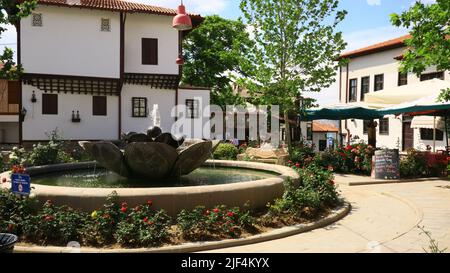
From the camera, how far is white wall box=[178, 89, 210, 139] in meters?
25.2

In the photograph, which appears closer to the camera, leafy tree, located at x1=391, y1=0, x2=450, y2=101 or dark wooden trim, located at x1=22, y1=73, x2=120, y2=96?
leafy tree, located at x1=391, y1=0, x2=450, y2=101

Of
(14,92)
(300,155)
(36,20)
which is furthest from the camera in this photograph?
(36,20)

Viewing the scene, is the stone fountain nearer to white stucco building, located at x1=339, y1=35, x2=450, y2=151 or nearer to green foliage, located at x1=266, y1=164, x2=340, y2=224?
green foliage, located at x1=266, y1=164, x2=340, y2=224

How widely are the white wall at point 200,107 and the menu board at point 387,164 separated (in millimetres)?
14601

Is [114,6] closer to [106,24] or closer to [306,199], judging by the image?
[106,24]

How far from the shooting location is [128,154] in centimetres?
795

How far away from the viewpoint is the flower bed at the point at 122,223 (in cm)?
553

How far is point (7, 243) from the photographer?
13.4 ft

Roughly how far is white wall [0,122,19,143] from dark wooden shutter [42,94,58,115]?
52.5ft

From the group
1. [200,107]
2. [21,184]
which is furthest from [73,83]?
[21,184]

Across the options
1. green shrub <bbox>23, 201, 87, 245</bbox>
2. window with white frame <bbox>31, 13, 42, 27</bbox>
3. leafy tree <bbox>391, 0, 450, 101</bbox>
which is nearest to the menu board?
leafy tree <bbox>391, 0, 450, 101</bbox>

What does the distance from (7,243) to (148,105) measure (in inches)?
805
